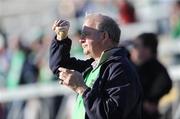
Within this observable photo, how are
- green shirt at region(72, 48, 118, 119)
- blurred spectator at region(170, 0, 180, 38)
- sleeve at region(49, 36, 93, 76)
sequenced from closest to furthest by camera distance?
green shirt at region(72, 48, 118, 119), sleeve at region(49, 36, 93, 76), blurred spectator at region(170, 0, 180, 38)

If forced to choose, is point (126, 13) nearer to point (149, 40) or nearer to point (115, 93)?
point (149, 40)

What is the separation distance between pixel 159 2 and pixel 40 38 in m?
2.75

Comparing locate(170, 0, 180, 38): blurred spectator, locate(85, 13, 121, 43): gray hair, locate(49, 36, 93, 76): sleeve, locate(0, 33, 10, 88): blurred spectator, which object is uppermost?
locate(85, 13, 121, 43): gray hair

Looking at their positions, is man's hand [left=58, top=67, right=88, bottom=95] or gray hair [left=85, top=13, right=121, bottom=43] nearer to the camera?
man's hand [left=58, top=67, right=88, bottom=95]

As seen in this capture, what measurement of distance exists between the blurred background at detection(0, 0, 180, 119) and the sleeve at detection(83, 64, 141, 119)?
18.9ft

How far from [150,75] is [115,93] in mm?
3493

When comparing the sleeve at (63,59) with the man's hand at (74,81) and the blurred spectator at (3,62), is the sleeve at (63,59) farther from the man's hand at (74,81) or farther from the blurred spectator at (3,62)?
the blurred spectator at (3,62)

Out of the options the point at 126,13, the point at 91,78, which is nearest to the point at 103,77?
the point at 91,78

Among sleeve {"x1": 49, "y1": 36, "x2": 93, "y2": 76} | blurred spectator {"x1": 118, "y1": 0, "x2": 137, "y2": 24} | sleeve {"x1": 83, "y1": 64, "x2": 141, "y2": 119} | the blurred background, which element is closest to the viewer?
sleeve {"x1": 83, "y1": 64, "x2": 141, "y2": 119}

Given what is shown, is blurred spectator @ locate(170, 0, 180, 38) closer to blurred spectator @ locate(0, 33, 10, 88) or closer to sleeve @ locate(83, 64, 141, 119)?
blurred spectator @ locate(0, 33, 10, 88)

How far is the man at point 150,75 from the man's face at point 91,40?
3123 millimetres

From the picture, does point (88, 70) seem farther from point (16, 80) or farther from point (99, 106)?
point (16, 80)

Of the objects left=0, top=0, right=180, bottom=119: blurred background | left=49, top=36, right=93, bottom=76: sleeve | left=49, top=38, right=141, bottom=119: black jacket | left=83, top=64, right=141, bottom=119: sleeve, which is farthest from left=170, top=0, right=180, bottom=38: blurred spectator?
left=83, top=64, right=141, bottom=119: sleeve

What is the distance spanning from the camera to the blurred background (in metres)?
14.0
